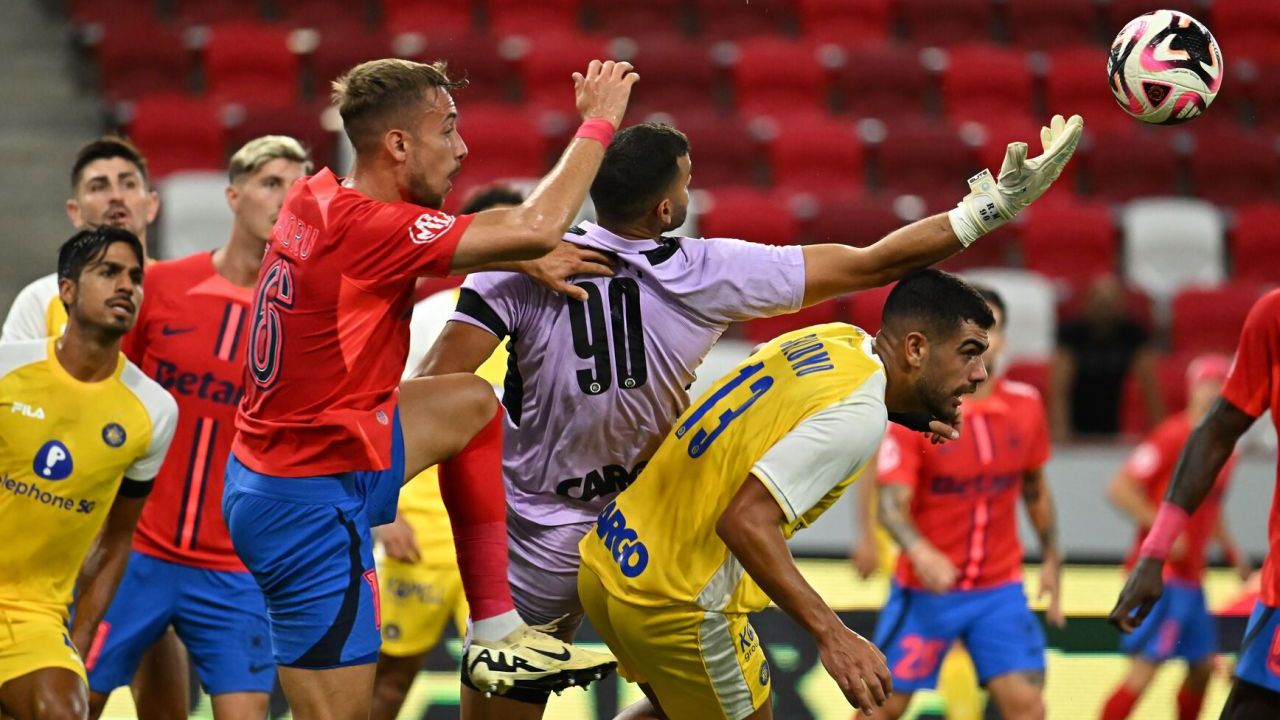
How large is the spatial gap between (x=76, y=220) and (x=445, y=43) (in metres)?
7.08

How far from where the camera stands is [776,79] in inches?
519

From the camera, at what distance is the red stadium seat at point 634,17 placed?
44.1 ft

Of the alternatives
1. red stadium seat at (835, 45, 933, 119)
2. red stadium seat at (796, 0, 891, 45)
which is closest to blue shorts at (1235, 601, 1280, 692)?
red stadium seat at (835, 45, 933, 119)

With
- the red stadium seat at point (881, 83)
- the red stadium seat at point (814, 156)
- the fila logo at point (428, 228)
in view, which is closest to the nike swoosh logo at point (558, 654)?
the fila logo at point (428, 228)

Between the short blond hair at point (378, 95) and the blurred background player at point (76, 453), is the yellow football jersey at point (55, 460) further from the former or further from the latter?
the short blond hair at point (378, 95)

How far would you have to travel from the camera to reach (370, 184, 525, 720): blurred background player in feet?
19.2

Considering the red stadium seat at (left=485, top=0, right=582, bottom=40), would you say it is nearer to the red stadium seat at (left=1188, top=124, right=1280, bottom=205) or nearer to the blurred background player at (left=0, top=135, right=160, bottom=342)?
the red stadium seat at (left=1188, top=124, right=1280, bottom=205)

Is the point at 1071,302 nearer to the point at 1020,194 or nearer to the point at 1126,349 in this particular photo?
the point at 1126,349

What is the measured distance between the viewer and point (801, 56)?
13180 millimetres

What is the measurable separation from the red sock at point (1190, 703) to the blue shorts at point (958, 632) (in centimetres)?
80

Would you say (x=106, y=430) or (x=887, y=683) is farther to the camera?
(x=106, y=430)

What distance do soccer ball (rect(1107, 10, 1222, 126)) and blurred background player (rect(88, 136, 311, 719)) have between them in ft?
9.11

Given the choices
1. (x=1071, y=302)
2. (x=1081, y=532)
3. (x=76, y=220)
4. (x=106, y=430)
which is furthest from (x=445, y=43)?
(x=106, y=430)

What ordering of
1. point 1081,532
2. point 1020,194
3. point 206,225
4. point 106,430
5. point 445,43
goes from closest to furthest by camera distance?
point 1020,194 → point 106,430 → point 1081,532 → point 206,225 → point 445,43
